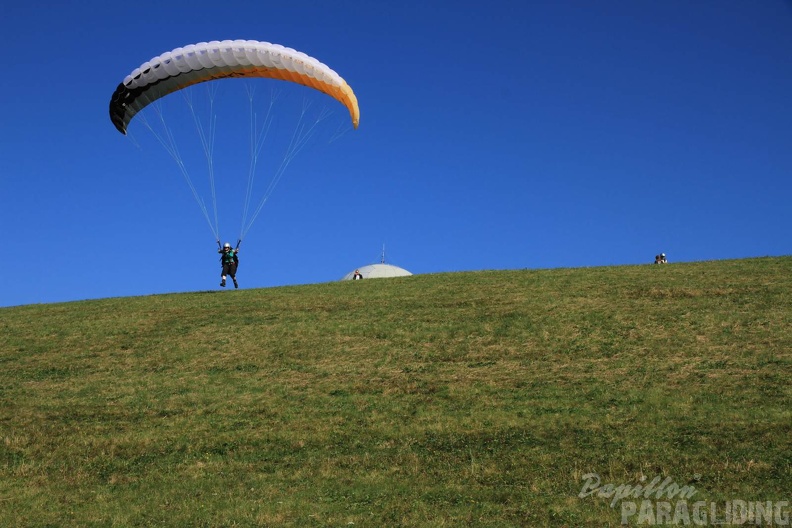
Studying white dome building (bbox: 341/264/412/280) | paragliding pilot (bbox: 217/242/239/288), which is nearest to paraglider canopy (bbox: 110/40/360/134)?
paragliding pilot (bbox: 217/242/239/288)

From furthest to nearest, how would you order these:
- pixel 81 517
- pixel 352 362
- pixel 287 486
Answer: pixel 352 362 < pixel 287 486 < pixel 81 517

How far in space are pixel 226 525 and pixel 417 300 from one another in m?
20.6

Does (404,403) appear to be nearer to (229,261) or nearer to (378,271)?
(229,261)

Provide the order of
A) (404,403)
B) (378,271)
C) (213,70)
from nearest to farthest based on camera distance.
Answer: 1. (404,403)
2. (213,70)
3. (378,271)

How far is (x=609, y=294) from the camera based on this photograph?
31.5 meters

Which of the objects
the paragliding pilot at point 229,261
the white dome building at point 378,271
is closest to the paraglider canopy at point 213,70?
the paragliding pilot at point 229,261

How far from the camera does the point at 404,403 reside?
20656mm

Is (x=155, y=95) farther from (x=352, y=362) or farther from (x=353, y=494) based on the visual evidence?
(x=353, y=494)

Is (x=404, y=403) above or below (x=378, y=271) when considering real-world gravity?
below

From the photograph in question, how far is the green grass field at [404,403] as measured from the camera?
46.8ft

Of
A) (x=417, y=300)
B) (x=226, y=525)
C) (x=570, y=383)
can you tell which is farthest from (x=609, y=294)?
(x=226, y=525)

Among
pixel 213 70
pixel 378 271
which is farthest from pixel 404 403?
pixel 378 271

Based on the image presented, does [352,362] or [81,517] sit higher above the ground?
[352,362]

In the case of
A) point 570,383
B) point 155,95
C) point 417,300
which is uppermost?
point 155,95
